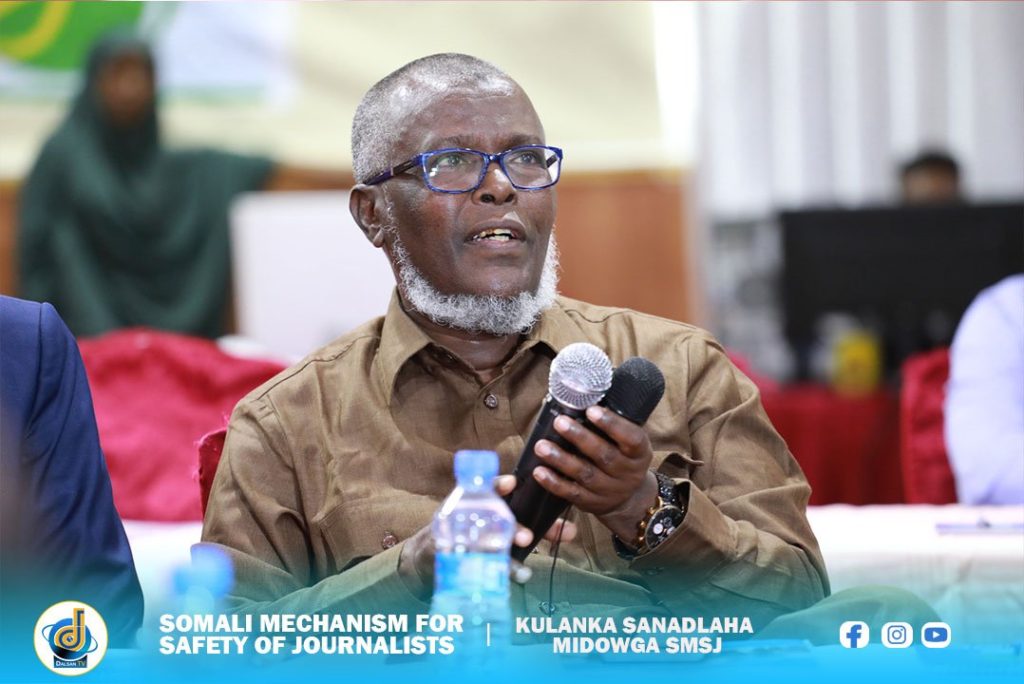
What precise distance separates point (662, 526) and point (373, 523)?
35cm

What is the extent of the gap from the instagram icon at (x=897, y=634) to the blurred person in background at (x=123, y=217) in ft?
11.5

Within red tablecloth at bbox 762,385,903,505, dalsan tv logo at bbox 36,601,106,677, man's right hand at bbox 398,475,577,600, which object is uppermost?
man's right hand at bbox 398,475,577,600

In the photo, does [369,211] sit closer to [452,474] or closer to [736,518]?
[452,474]

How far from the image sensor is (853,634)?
1324mm

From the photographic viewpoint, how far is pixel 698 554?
1462 millimetres

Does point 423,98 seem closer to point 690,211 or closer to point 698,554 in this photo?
point 698,554

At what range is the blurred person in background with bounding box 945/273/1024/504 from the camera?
2.06 meters

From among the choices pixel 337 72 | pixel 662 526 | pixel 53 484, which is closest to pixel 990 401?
pixel 662 526

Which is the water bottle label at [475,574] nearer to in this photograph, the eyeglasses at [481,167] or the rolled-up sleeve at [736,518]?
the rolled-up sleeve at [736,518]

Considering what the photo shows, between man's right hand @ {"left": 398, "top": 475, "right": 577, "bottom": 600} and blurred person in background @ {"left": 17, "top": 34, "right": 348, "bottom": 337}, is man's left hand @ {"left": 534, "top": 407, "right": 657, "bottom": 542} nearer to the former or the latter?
man's right hand @ {"left": 398, "top": 475, "right": 577, "bottom": 600}

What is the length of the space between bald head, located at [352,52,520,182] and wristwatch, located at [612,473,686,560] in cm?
52

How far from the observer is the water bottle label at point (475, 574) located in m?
1.24

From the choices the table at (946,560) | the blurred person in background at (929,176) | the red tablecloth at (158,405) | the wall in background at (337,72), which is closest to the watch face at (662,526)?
the table at (946,560)

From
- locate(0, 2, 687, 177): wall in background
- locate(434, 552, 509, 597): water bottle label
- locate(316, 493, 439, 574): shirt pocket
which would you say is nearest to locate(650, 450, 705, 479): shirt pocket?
locate(316, 493, 439, 574): shirt pocket
